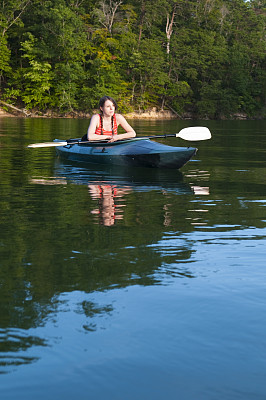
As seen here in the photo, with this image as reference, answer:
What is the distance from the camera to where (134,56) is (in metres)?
49.0

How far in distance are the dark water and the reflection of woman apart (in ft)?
0.07

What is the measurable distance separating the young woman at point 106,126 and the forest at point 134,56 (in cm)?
3411

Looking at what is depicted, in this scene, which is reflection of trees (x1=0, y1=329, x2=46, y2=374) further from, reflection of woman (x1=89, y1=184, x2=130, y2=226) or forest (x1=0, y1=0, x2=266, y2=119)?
forest (x1=0, y1=0, x2=266, y2=119)

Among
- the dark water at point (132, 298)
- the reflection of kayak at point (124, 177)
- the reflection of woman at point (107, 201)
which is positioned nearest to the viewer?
the dark water at point (132, 298)

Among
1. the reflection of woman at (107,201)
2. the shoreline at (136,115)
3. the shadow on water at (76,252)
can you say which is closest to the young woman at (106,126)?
the reflection of woman at (107,201)

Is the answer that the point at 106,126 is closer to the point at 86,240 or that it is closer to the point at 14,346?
the point at 86,240

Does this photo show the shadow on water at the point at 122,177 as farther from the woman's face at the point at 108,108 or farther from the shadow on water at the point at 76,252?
the woman's face at the point at 108,108

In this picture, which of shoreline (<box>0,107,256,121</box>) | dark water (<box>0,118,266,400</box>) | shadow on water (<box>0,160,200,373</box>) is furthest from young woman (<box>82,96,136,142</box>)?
shoreline (<box>0,107,256,121</box>)

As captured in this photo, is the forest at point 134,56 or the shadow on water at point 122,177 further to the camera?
the forest at point 134,56

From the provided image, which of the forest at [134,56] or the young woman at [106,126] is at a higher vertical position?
the forest at [134,56]

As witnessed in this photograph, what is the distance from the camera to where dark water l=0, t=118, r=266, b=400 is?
230cm

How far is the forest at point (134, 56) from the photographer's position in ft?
146

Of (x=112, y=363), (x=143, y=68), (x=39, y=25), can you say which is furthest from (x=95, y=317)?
→ (x=143, y=68)

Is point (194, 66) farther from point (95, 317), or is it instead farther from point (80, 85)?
point (95, 317)
